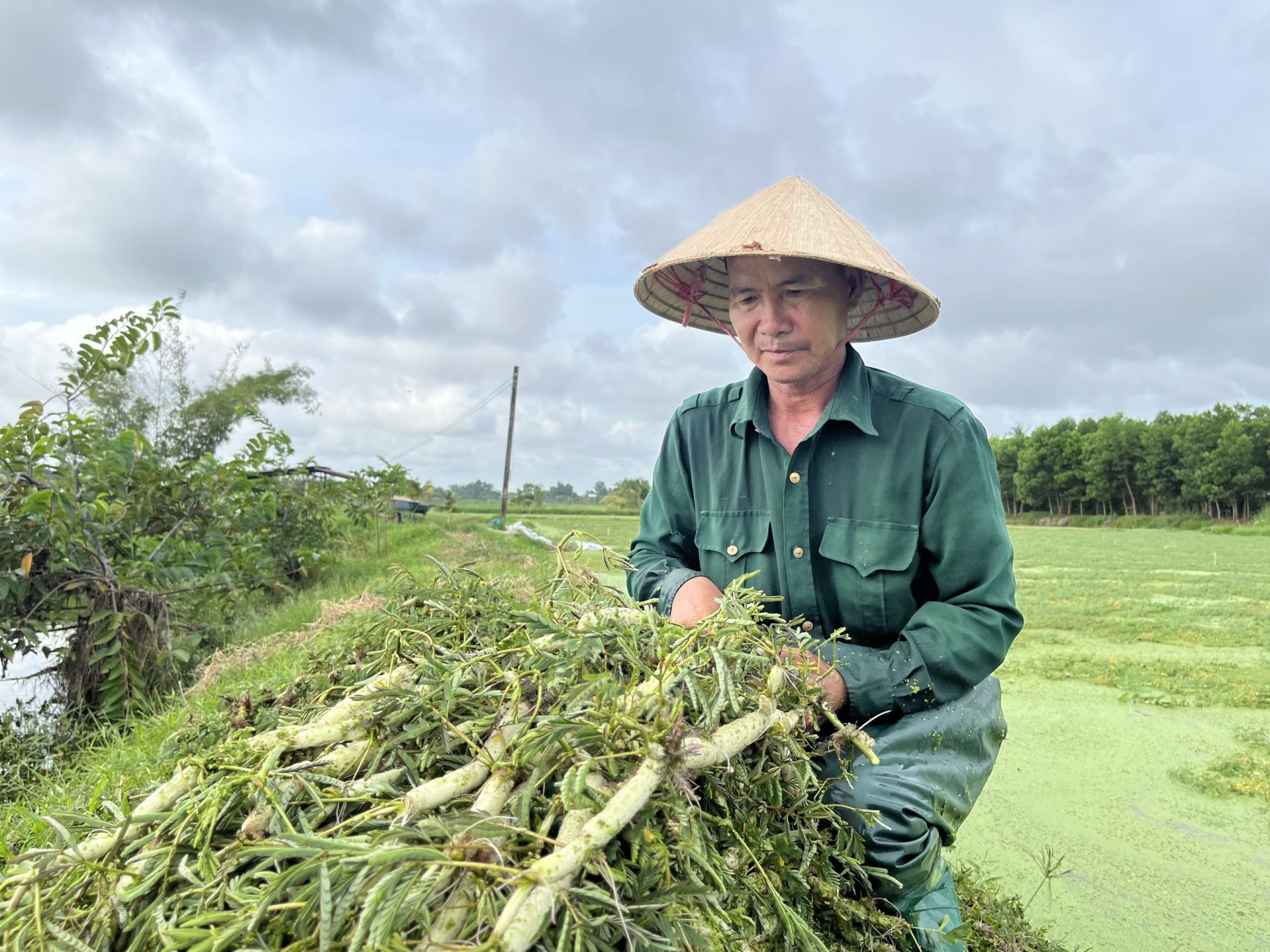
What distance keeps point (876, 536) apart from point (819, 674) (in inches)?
22.8

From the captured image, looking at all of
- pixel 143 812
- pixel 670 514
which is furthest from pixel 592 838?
pixel 670 514

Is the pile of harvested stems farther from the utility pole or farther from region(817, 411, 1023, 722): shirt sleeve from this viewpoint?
the utility pole

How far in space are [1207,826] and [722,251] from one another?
3.42 m

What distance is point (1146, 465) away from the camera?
149 feet

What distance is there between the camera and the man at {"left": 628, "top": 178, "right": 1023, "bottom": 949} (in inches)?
66.1

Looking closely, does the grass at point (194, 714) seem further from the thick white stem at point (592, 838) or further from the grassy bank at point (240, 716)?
the thick white stem at point (592, 838)

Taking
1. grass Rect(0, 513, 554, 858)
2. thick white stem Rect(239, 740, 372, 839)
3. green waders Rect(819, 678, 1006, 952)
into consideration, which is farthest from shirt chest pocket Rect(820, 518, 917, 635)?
thick white stem Rect(239, 740, 372, 839)

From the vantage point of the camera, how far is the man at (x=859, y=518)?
168cm

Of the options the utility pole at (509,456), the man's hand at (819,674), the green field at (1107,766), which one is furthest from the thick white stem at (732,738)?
the utility pole at (509,456)

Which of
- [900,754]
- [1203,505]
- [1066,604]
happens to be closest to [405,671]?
[900,754]

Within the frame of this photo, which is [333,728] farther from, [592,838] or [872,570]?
[872,570]

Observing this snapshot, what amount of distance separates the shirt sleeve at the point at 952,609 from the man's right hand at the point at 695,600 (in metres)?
0.29

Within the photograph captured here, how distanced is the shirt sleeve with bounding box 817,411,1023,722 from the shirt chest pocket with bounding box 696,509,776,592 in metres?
0.34

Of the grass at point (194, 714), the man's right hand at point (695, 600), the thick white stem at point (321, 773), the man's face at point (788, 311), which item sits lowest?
the grass at point (194, 714)
